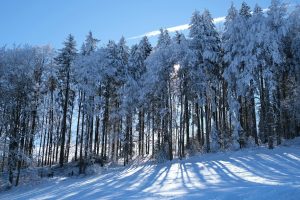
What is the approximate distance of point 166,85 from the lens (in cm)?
3066

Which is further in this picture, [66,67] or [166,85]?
[66,67]

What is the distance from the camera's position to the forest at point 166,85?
25141mm

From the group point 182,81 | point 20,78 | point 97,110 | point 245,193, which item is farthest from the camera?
point 97,110

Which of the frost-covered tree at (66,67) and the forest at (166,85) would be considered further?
the frost-covered tree at (66,67)

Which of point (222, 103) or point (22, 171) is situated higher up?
point (222, 103)

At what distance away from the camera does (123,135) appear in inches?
1323

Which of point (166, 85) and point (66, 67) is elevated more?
point (66, 67)

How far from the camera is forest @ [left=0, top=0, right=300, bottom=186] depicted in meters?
25.1

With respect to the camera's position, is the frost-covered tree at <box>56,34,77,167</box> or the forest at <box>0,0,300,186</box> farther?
the frost-covered tree at <box>56,34,77,167</box>

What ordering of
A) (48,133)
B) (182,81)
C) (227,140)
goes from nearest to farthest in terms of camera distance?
(227,140) → (182,81) → (48,133)

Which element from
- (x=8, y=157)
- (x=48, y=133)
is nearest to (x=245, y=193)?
(x=8, y=157)

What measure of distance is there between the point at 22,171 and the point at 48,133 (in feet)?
33.9

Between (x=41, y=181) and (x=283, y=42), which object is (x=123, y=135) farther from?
(x=283, y=42)

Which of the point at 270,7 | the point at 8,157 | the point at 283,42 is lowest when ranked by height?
the point at 8,157
